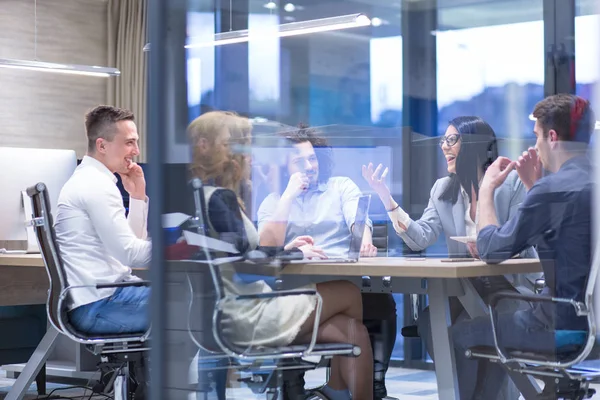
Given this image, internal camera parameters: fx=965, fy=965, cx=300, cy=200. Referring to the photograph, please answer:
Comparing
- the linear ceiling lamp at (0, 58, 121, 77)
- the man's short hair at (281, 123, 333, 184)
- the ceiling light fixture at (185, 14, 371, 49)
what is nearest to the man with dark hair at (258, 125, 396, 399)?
the man's short hair at (281, 123, 333, 184)

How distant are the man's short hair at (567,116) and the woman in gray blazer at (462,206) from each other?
0.51 ft

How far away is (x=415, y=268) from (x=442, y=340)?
0.68 ft

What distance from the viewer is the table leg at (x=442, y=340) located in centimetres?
225

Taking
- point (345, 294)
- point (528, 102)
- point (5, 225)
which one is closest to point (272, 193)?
point (345, 294)

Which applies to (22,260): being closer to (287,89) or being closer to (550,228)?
(287,89)

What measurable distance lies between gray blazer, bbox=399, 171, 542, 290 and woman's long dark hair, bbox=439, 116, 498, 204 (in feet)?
0.10

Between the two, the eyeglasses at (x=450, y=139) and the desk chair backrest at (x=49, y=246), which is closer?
the eyeglasses at (x=450, y=139)

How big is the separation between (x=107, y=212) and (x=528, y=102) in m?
1.91

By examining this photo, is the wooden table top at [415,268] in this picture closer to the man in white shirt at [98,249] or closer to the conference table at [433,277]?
the conference table at [433,277]

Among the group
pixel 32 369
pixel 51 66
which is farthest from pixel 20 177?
pixel 51 66

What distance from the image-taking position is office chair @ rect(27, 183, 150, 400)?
3.44 meters

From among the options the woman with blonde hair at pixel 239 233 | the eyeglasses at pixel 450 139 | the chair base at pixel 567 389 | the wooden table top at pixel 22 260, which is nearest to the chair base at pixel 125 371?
the wooden table top at pixel 22 260

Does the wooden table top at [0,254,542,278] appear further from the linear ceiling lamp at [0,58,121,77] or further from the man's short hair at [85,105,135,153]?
the linear ceiling lamp at [0,58,121,77]

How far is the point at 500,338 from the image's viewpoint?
225 centimetres
